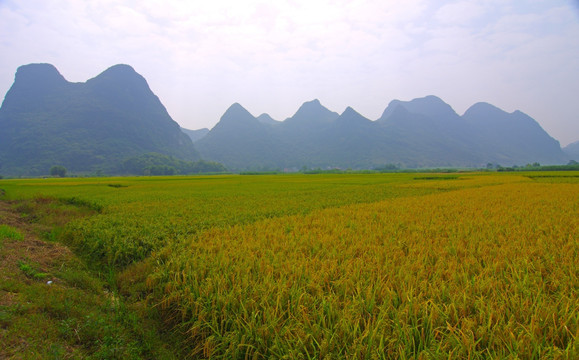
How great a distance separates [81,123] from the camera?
120 m

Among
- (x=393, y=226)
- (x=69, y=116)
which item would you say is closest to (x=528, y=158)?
(x=393, y=226)

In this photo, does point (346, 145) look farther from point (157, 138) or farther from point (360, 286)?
point (360, 286)

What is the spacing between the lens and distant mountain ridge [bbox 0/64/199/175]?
334ft

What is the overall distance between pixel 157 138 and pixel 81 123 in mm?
33128

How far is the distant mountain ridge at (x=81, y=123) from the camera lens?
101750mm

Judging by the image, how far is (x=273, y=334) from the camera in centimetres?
246

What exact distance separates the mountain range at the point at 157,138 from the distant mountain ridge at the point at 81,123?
1.37ft

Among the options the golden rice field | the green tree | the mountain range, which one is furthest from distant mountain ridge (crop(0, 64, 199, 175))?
the golden rice field

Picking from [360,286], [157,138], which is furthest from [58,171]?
[360,286]

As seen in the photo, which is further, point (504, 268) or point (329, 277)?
point (504, 268)

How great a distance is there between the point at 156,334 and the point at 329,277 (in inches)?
101

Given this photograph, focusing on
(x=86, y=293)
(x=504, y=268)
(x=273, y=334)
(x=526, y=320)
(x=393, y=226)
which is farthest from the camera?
(x=393, y=226)

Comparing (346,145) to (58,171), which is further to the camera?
(346,145)

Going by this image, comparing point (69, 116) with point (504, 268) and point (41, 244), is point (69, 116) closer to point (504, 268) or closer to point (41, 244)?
point (41, 244)
